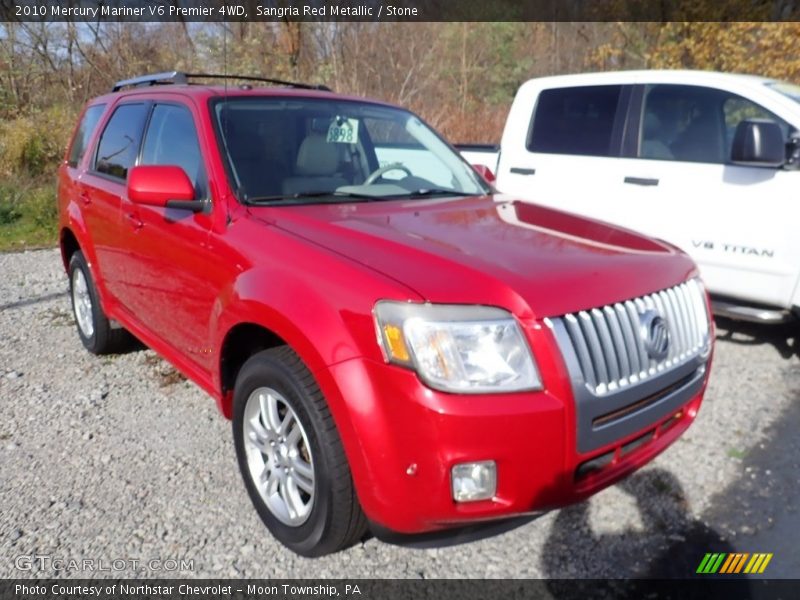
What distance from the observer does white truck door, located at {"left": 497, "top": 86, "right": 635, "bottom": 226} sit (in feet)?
17.7

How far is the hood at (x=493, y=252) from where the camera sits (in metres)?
2.11

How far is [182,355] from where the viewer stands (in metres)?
3.40

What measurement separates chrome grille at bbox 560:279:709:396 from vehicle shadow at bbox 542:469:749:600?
82 centimetres

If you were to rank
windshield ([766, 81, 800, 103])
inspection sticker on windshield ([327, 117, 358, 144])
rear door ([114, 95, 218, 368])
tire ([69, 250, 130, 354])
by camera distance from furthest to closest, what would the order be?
1. windshield ([766, 81, 800, 103])
2. tire ([69, 250, 130, 354])
3. inspection sticker on windshield ([327, 117, 358, 144])
4. rear door ([114, 95, 218, 368])

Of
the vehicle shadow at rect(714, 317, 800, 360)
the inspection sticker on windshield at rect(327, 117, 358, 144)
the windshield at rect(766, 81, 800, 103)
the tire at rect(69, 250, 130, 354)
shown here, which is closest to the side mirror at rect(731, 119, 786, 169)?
the windshield at rect(766, 81, 800, 103)

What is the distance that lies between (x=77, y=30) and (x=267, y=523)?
51.5 ft

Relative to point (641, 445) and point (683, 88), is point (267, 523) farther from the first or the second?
point (683, 88)

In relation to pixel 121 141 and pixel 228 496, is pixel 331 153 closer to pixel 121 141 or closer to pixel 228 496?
pixel 121 141

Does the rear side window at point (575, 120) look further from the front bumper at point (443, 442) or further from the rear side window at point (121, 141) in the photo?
the front bumper at point (443, 442)

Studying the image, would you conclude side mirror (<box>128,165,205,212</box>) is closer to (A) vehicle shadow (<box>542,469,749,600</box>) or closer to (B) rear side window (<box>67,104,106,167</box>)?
(B) rear side window (<box>67,104,106,167</box>)

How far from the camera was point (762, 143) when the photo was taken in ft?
14.3

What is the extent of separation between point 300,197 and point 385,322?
3.98 feet

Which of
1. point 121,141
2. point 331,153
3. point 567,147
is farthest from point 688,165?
point 121,141

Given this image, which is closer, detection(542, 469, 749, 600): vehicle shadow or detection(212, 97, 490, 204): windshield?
detection(542, 469, 749, 600): vehicle shadow
